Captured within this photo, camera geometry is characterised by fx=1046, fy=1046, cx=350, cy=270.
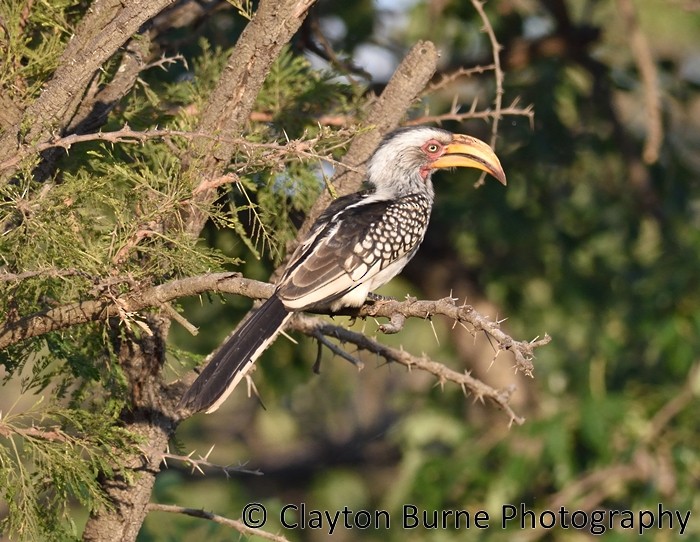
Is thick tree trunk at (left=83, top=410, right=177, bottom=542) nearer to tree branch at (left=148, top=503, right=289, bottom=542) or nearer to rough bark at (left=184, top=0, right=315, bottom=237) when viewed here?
tree branch at (left=148, top=503, right=289, bottom=542)

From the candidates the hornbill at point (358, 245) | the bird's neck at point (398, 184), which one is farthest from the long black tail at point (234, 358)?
the bird's neck at point (398, 184)

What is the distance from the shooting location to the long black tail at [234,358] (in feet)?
9.32

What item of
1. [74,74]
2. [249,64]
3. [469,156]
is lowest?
[74,74]

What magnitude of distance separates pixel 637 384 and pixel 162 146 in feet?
13.8

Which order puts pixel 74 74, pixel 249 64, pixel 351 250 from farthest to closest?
pixel 351 250
pixel 249 64
pixel 74 74

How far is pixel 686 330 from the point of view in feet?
18.4

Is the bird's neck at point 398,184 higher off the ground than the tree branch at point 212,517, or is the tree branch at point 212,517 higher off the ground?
the bird's neck at point 398,184

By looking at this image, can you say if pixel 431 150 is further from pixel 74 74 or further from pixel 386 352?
pixel 74 74

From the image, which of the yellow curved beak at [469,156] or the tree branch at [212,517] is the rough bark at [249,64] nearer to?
the tree branch at [212,517]

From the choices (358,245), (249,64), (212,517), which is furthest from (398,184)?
(212,517)

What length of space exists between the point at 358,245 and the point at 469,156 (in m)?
0.90

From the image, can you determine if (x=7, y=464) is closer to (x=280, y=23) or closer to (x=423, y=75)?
(x=280, y=23)

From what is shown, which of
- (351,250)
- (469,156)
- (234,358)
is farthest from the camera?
(469,156)

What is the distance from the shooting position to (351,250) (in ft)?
11.7
